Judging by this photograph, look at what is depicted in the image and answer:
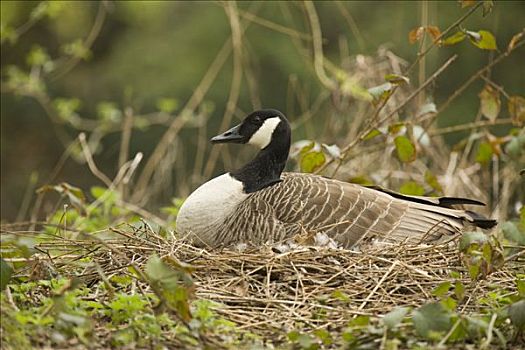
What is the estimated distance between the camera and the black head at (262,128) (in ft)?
18.9

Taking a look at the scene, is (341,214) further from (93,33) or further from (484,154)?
(93,33)

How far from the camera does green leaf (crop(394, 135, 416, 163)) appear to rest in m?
5.72

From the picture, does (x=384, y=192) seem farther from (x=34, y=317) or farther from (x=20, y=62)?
(x=20, y=62)

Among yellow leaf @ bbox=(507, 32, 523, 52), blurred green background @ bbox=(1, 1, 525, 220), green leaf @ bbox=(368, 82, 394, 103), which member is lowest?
blurred green background @ bbox=(1, 1, 525, 220)

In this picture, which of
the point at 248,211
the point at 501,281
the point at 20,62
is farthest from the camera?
the point at 20,62

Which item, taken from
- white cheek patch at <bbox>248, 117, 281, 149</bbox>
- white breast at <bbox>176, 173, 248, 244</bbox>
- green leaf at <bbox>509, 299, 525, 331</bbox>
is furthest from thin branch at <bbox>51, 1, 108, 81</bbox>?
green leaf at <bbox>509, 299, 525, 331</bbox>

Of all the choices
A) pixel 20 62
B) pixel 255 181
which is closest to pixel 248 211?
pixel 255 181

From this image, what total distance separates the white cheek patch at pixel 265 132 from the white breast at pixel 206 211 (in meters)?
0.48

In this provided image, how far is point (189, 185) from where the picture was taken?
28.9 feet

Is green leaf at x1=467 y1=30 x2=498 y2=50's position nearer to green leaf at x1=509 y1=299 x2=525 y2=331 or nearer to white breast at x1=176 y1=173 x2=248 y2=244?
white breast at x1=176 y1=173 x2=248 y2=244

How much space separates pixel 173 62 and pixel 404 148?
7.08 meters

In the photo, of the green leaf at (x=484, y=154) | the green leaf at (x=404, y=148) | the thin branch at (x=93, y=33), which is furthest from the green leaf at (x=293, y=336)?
the thin branch at (x=93, y=33)

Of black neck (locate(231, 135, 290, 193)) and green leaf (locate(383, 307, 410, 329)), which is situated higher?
green leaf (locate(383, 307, 410, 329))

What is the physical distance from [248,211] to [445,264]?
1104 mm
